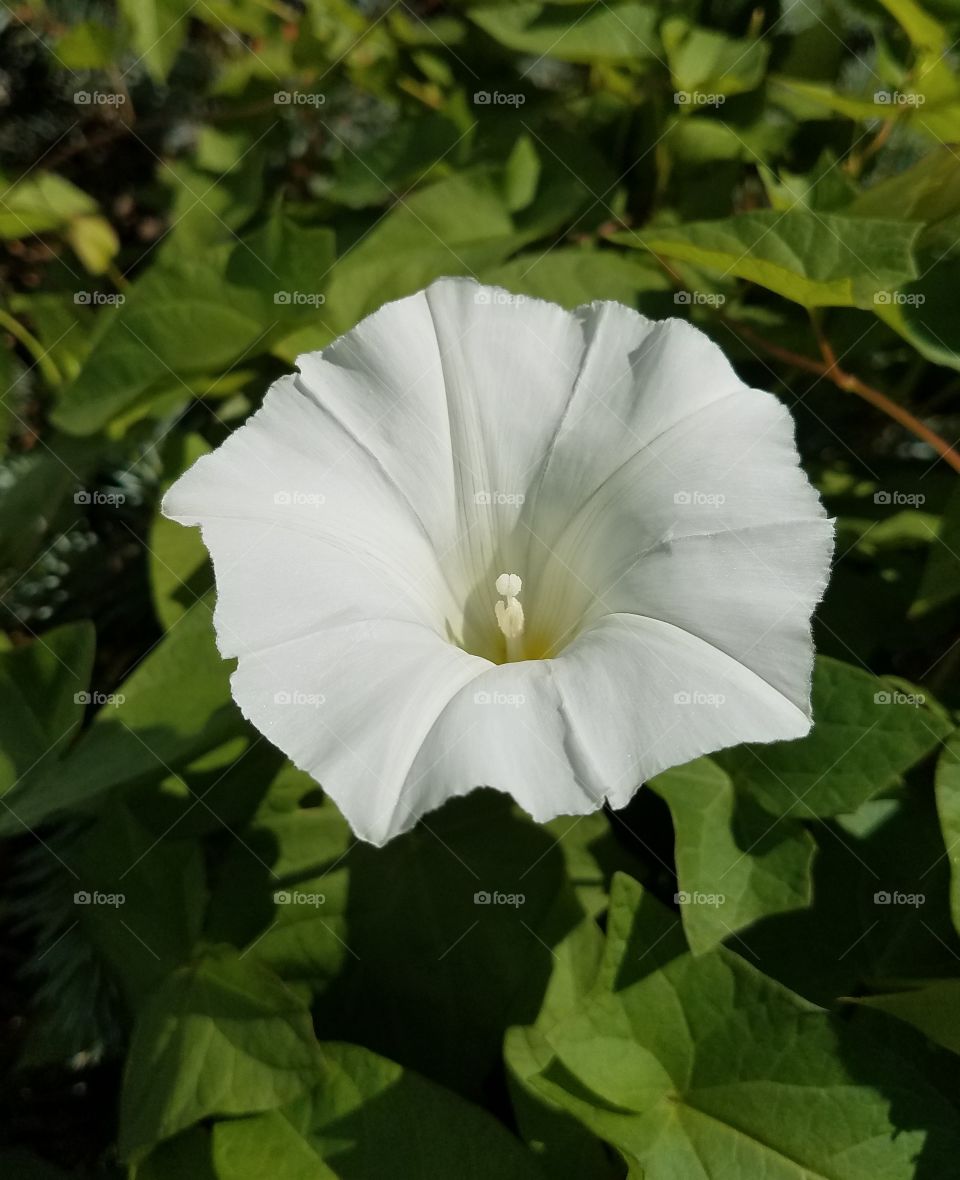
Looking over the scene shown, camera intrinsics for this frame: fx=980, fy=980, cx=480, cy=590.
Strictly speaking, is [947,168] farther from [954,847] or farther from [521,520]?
[954,847]

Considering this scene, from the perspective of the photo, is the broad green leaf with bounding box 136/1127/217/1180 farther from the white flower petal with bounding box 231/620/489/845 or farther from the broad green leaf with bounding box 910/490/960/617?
the broad green leaf with bounding box 910/490/960/617

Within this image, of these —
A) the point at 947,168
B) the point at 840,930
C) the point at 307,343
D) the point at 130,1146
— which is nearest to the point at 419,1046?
the point at 130,1146
